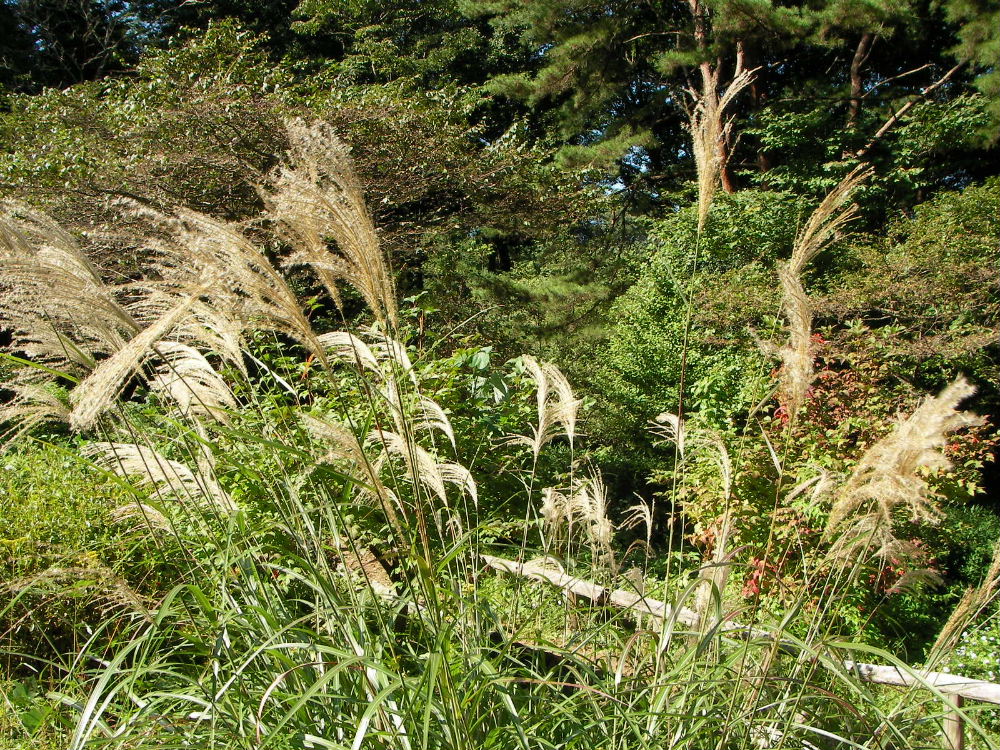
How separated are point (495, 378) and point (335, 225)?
10.3 feet

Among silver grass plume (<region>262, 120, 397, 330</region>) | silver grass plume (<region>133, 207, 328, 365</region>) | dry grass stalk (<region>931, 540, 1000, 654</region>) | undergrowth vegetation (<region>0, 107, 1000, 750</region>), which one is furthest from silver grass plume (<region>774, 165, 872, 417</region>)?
silver grass plume (<region>133, 207, 328, 365</region>)

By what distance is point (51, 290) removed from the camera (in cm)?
148

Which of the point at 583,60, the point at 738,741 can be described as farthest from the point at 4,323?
the point at 583,60

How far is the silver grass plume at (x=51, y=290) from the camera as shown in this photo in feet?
4.88

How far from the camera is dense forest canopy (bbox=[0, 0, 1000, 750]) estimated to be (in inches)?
61.3

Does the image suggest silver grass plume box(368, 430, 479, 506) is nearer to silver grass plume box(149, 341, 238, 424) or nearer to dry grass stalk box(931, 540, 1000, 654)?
silver grass plume box(149, 341, 238, 424)

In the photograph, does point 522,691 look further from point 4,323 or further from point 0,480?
point 0,480

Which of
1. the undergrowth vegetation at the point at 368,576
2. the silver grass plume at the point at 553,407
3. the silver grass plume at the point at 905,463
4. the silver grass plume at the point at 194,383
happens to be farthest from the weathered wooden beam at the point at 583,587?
the silver grass plume at the point at 194,383

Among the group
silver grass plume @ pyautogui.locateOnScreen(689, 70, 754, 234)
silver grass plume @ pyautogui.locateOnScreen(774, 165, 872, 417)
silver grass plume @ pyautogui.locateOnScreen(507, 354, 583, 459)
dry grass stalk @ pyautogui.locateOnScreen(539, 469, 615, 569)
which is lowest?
dry grass stalk @ pyautogui.locateOnScreen(539, 469, 615, 569)

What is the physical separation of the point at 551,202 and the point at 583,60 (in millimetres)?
3492

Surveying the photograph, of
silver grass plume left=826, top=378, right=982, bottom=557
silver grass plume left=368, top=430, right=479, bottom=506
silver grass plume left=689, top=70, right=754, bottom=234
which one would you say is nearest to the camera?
silver grass plume left=826, top=378, right=982, bottom=557

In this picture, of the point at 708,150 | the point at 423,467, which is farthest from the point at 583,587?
the point at 708,150

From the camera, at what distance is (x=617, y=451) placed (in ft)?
30.6

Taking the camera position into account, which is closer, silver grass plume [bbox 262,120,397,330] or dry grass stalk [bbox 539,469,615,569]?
silver grass plume [bbox 262,120,397,330]
